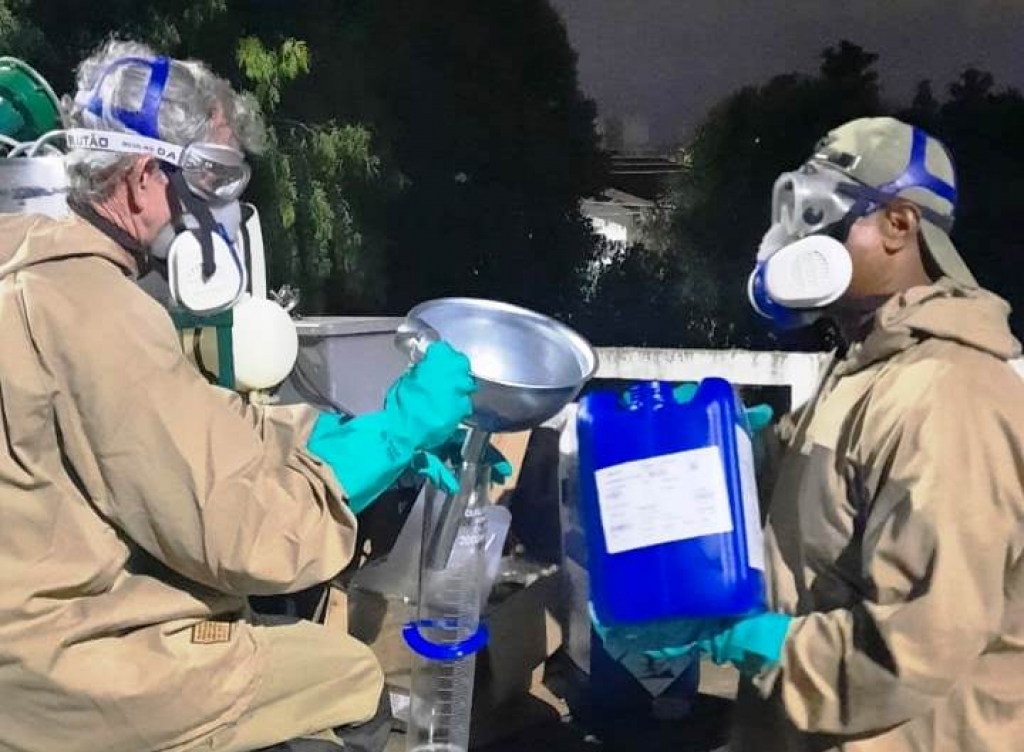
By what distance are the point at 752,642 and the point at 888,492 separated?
0.33m

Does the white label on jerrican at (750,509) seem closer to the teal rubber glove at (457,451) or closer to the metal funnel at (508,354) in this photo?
the metal funnel at (508,354)

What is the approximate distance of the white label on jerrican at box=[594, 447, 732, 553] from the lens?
193 cm

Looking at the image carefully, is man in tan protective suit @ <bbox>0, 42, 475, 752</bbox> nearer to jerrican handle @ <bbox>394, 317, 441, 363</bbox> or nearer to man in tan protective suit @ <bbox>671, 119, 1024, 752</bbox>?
jerrican handle @ <bbox>394, 317, 441, 363</bbox>

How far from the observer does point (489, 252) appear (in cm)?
700

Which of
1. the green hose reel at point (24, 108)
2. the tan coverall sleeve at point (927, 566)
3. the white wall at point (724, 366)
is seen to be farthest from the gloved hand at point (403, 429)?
the white wall at point (724, 366)

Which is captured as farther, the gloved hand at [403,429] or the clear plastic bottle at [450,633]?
the clear plastic bottle at [450,633]

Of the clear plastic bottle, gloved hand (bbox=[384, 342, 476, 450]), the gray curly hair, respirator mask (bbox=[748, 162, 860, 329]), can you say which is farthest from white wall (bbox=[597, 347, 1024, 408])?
the gray curly hair

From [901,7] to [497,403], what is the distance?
15.4ft

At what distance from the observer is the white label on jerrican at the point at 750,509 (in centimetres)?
193

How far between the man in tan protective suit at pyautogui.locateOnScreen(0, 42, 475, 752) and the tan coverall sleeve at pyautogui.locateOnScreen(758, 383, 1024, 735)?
74 cm

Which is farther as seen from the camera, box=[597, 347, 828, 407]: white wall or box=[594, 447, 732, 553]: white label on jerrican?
box=[597, 347, 828, 407]: white wall

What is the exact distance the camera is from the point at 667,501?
195 cm

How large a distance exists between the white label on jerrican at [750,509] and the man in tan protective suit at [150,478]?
0.49m

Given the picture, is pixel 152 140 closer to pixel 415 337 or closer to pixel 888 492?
pixel 415 337
